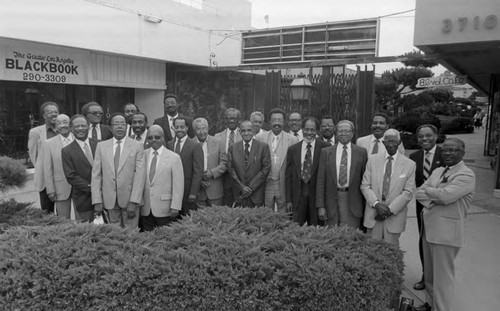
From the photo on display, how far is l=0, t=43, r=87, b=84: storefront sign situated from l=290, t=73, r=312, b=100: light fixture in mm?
6496

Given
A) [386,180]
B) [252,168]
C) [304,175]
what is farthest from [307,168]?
[386,180]

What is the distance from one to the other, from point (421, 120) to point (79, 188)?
17913 mm

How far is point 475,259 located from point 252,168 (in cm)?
309

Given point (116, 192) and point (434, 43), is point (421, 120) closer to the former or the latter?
point (434, 43)

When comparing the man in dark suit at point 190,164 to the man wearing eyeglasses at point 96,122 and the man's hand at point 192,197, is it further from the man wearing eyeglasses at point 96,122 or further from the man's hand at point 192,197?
the man wearing eyeglasses at point 96,122

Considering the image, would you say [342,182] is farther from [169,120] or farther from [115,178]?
[169,120]

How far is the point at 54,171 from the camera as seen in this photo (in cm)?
479

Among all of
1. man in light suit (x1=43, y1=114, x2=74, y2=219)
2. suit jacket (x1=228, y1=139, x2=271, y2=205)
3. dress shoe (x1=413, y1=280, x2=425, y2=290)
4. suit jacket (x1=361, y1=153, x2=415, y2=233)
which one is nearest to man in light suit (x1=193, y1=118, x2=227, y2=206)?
suit jacket (x1=228, y1=139, x2=271, y2=205)

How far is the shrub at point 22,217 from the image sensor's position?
346 centimetres

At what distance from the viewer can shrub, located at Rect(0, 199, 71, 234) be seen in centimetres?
346

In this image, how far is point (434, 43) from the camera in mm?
7625

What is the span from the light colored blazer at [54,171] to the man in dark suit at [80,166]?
0.14 metres

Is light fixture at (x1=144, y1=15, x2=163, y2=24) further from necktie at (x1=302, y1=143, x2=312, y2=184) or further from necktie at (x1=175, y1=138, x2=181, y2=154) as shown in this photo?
necktie at (x1=302, y1=143, x2=312, y2=184)

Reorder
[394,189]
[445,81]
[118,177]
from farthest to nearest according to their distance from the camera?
[445,81] → [118,177] → [394,189]
